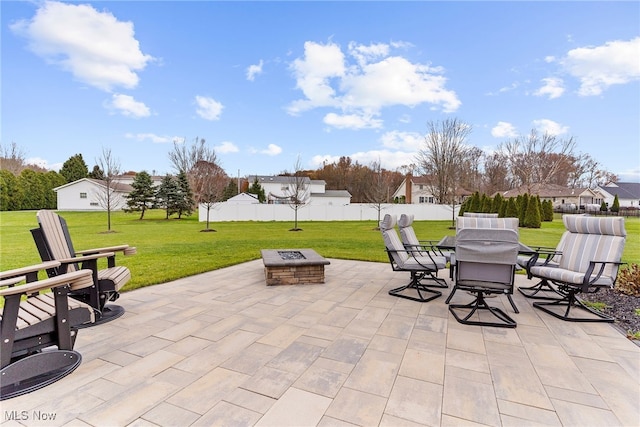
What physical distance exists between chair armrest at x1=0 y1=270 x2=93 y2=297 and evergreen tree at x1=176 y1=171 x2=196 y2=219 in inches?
912

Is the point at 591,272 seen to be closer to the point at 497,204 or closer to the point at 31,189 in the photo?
the point at 497,204

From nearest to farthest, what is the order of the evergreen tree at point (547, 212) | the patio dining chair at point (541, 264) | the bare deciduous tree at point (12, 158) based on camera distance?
the patio dining chair at point (541, 264)
the evergreen tree at point (547, 212)
the bare deciduous tree at point (12, 158)

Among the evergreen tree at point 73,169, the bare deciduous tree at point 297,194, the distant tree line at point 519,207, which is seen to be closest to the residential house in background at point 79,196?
the evergreen tree at point 73,169

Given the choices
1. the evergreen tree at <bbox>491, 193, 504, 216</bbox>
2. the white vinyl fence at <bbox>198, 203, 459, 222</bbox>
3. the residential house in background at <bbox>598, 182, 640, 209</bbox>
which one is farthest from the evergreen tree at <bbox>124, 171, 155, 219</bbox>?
the residential house in background at <bbox>598, 182, 640, 209</bbox>

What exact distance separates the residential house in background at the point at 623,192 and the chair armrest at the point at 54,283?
190 ft

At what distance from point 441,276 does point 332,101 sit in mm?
13809

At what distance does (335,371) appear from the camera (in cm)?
235

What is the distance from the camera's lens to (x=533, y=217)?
18.6 meters

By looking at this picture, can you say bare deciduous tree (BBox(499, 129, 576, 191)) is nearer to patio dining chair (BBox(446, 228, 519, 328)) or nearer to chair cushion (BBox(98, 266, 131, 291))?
patio dining chair (BBox(446, 228, 519, 328))

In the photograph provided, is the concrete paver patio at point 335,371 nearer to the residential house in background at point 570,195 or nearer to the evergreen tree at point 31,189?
the evergreen tree at point 31,189

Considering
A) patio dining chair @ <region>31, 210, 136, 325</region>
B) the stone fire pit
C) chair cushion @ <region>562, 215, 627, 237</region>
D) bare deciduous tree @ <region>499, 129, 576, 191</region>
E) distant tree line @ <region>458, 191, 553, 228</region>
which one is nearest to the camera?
patio dining chair @ <region>31, 210, 136, 325</region>

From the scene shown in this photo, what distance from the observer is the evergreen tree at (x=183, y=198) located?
23.7 meters

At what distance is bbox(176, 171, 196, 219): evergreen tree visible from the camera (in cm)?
2369

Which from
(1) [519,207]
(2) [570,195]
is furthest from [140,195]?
(2) [570,195]
